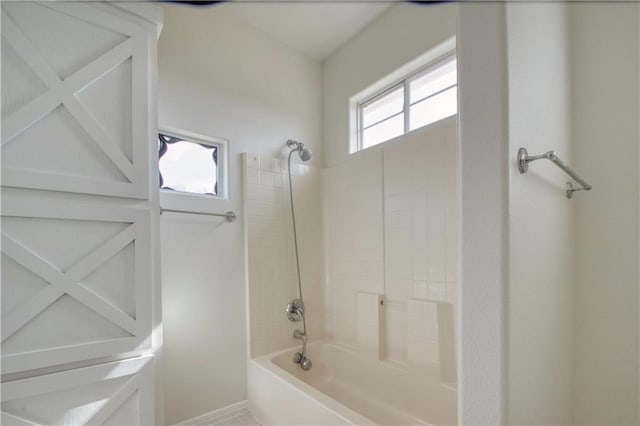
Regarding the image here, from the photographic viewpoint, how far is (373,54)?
8.11 feet

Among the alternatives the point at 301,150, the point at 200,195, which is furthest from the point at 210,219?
the point at 301,150

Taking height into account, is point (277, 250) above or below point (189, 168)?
below

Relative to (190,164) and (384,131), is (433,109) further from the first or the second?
(190,164)

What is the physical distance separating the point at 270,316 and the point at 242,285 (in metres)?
0.33

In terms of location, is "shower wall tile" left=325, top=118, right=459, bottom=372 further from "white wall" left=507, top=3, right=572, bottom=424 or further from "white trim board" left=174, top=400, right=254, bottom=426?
"white trim board" left=174, top=400, right=254, bottom=426

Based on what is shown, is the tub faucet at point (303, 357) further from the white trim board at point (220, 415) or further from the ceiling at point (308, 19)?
Result: the ceiling at point (308, 19)

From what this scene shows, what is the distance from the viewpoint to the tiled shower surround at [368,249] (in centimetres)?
190

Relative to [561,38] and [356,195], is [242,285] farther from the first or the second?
[561,38]

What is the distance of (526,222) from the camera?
0.98 meters

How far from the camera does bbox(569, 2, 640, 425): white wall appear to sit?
1.20 meters

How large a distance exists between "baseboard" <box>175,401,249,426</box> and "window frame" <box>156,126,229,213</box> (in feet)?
4.56

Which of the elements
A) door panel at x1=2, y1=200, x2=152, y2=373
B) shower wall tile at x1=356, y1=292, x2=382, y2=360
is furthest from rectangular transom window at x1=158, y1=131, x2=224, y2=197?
shower wall tile at x1=356, y1=292, x2=382, y2=360

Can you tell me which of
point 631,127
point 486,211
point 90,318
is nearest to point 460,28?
point 486,211

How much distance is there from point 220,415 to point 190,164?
1763 mm
